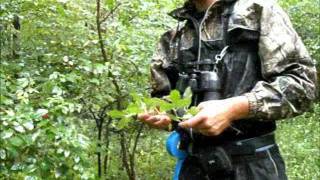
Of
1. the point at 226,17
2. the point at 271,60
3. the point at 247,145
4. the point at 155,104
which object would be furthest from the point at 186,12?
the point at 155,104

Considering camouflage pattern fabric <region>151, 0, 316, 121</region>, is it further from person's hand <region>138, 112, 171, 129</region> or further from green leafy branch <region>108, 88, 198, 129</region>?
green leafy branch <region>108, 88, 198, 129</region>

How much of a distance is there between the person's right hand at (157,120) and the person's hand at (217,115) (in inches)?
8.8

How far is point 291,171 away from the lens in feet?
19.1

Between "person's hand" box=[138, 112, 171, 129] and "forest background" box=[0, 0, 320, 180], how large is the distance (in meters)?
0.13

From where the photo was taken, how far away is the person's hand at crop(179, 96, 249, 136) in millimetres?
1780

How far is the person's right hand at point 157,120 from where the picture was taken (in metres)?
2.03

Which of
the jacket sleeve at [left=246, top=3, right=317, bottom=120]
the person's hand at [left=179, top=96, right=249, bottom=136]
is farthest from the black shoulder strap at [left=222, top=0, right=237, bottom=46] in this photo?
the person's hand at [left=179, top=96, right=249, bottom=136]

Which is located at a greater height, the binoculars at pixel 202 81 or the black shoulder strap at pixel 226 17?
the black shoulder strap at pixel 226 17

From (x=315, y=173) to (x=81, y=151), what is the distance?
4.26 meters

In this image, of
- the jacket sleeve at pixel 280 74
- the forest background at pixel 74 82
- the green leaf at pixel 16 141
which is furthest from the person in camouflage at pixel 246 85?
the green leaf at pixel 16 141

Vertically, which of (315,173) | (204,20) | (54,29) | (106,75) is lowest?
(315,173)

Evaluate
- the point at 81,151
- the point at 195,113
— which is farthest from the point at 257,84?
the point at 81,151

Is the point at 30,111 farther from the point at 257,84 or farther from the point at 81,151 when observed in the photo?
the point at 257,84

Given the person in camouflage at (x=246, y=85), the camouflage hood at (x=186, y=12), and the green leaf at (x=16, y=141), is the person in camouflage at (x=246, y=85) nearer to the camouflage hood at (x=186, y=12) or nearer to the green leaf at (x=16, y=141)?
the camouflage hood at (x=186, y=12)
